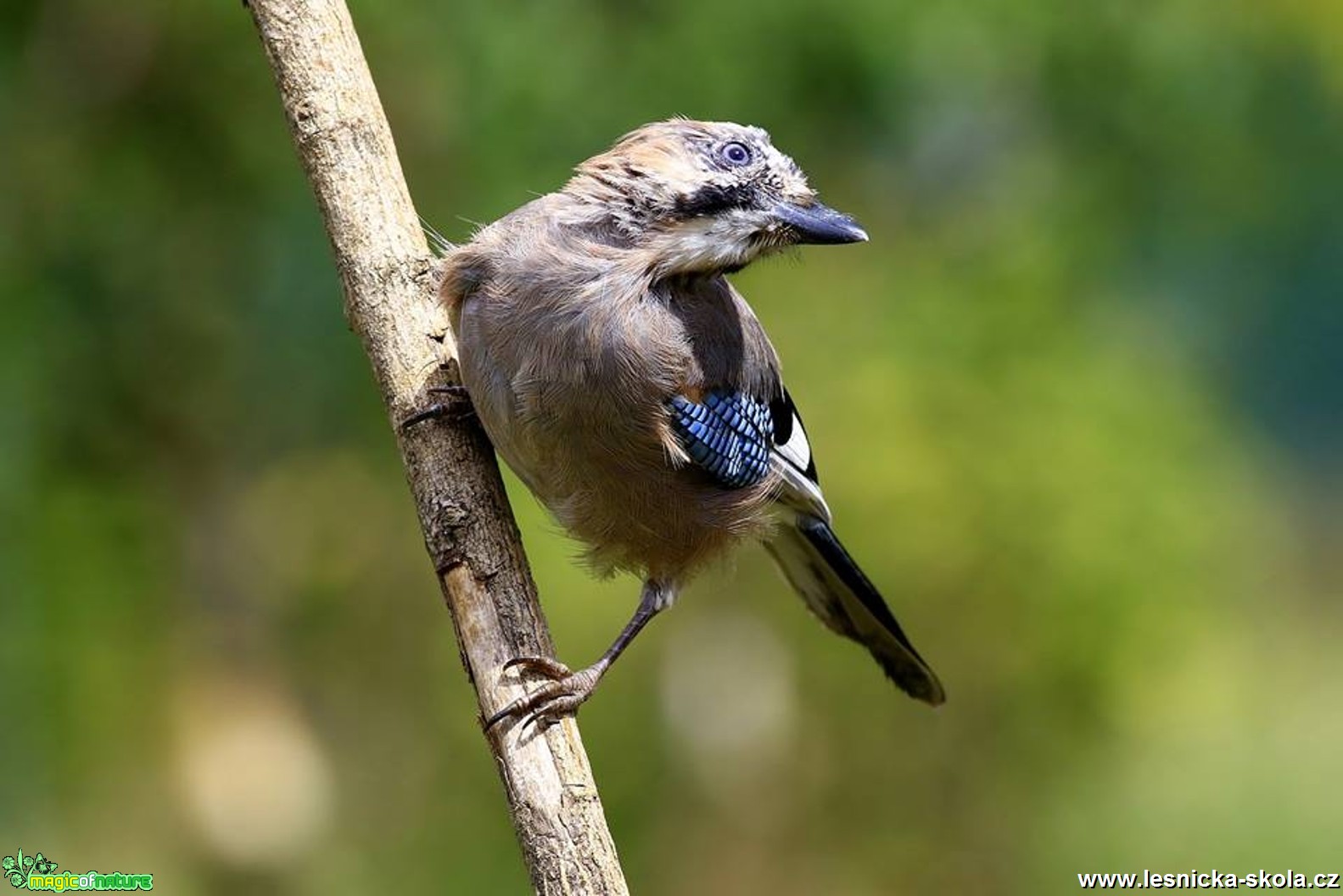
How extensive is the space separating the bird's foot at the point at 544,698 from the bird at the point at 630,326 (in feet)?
0.09

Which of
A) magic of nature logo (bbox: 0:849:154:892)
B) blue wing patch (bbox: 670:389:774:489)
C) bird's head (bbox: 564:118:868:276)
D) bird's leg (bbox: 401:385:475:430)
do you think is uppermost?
bird's head (bbox: 564:118:868:276)

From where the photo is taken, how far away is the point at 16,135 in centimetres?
624

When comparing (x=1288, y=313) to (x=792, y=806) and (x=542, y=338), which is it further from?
(x=542, y=338)

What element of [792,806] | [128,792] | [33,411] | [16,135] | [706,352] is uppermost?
[16,135]

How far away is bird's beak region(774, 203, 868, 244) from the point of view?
4008 millimetres

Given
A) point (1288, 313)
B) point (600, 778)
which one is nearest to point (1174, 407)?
point (600, 778)

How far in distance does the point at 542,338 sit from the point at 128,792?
3.81 metres

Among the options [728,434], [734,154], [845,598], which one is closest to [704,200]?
[734,154]

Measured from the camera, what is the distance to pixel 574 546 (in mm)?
6785

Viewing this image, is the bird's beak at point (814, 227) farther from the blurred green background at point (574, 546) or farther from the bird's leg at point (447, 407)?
the blurred green background at point (574, 546)

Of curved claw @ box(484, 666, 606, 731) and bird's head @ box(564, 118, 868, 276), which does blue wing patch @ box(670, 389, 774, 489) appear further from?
curved claw @ box(484, 666, 606, 731)

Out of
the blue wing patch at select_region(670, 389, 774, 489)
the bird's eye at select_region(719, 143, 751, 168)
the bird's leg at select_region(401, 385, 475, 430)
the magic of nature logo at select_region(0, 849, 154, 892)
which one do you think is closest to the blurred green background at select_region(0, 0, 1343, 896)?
the magic of nature logo at select_region(0, 849, 154, 892)

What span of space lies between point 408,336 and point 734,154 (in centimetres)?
94

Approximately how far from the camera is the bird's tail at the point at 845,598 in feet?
16.4
